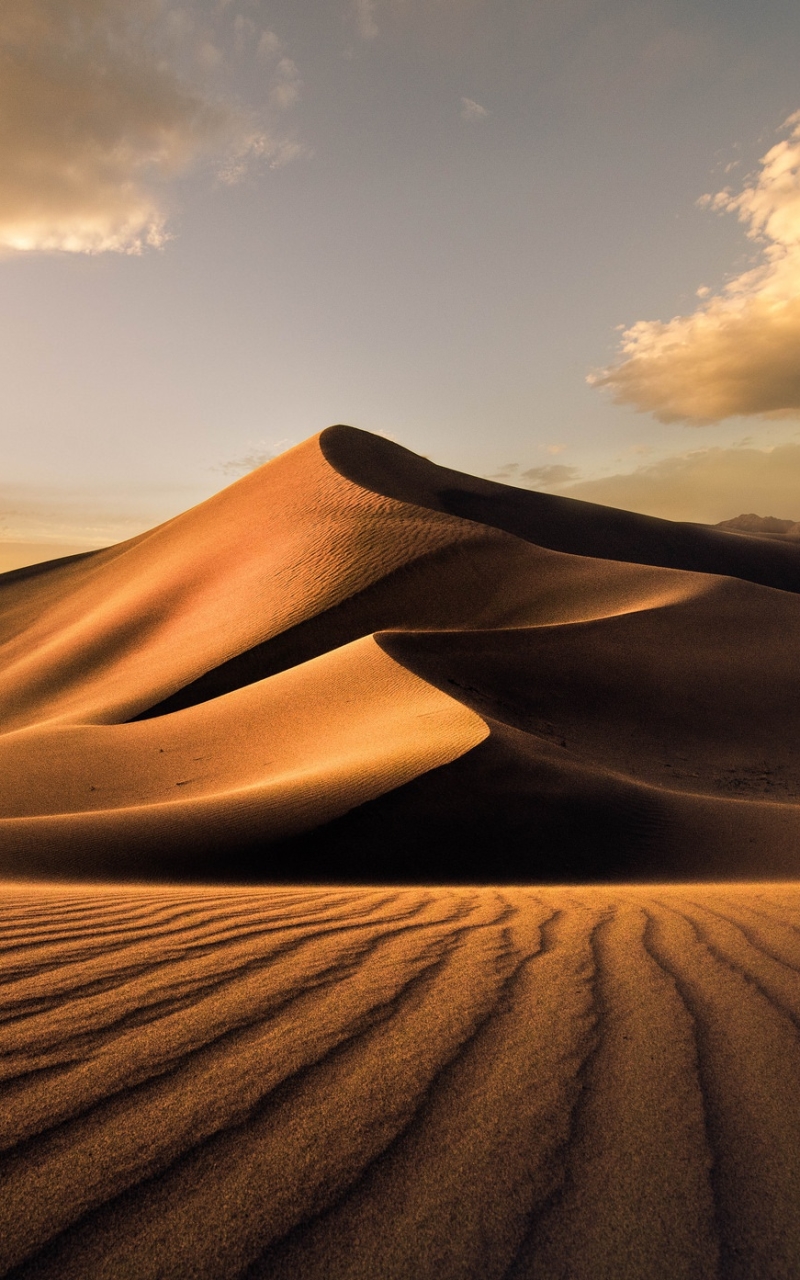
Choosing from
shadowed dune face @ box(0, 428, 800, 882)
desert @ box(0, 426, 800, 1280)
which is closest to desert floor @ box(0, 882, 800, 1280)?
desert @ box(0, 426, 800, 1280)

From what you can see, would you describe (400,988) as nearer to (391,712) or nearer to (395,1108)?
(395,1108)

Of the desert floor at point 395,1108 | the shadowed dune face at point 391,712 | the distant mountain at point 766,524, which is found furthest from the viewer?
the distant mountain at point 766,524

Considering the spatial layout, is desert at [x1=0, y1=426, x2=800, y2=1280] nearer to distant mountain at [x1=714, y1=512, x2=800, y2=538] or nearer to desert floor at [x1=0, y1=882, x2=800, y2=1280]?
desert floor at [x1=0, y1=882, x2=800, y2=1280]

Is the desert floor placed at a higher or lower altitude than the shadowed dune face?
lower

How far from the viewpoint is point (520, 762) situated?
8.62m

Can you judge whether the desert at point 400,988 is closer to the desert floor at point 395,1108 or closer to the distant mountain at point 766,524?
the desert floor at point 395,1108

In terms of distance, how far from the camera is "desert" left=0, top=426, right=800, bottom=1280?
1582mm

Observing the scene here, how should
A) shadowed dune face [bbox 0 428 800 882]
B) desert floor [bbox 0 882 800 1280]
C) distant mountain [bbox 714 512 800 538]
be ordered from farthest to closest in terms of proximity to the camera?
distant mountain [bbox 714 512 800 538] < shadowed dune face [bbox 0 428 800 882] < desert floor [bbox 0 882 800 1280]

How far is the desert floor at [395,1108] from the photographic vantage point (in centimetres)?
152

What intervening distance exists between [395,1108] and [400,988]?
810mm

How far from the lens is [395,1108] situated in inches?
76.9

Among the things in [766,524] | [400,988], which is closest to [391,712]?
[400,988]

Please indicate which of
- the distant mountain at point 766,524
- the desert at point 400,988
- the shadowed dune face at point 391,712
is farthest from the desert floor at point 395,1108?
the distant mountain at point 766,524

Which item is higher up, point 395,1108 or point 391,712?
point 391,712
